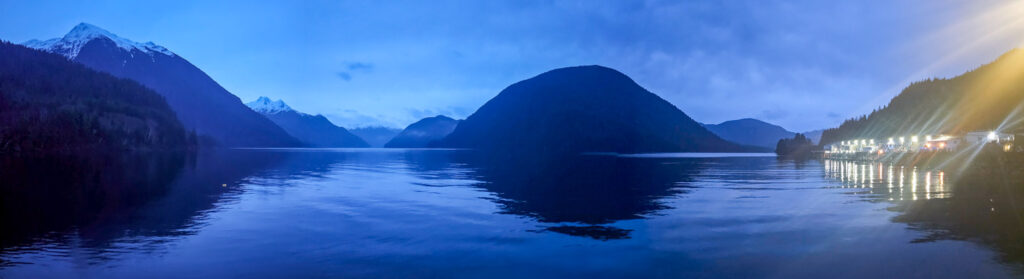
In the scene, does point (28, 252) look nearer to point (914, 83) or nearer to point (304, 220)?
point (304, 220)

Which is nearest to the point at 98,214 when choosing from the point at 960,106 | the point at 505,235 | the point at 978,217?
the point at 505,235

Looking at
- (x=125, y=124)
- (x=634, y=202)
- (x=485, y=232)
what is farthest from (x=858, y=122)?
(x=125, y=124)

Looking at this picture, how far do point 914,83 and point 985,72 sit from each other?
40613 mm

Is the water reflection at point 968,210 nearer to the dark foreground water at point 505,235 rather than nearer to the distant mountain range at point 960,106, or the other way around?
the dark foreground water at point 505,235

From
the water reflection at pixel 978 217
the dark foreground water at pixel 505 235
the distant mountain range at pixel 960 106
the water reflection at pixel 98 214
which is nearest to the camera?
the dark foreground water at pixel 505 235

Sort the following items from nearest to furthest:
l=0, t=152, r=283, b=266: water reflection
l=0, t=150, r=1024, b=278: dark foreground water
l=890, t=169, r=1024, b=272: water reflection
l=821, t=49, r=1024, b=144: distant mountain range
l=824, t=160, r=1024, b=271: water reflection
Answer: l=0, t=150, r=1024, b=278: dark foreground water < l=0, t=152, r=283, b=266: water reflection < l=890, t=169, r=1024, b=272: water reflection < l=824, t=160, r=1024, b=271: water reflection < l=821, t=49, r=1024, b=144: distant mountain range

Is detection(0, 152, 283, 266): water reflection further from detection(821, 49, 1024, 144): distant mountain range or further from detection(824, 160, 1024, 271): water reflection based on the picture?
detection(821, 49, 1024, 144): distant mountain range

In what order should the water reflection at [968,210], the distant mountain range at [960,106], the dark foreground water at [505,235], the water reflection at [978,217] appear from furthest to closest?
the distant mountain range at [960,106] < the water reflection at [968,210] < the water reflection at [978,217] < the dark foreground water at [505,235]

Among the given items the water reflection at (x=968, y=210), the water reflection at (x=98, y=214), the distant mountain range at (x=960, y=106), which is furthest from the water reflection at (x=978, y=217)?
the distant mountain range at (x=960, y=106)

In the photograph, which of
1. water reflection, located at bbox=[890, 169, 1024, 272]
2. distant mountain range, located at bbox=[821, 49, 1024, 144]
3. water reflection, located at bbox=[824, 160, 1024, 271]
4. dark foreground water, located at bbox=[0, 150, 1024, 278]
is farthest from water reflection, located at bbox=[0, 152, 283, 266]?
distant mountain range, located at bbox=[821, 49, 1024, 144]

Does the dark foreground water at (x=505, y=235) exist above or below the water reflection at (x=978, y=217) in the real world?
below

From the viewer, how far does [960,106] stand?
14162 cm

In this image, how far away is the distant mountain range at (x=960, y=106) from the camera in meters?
115

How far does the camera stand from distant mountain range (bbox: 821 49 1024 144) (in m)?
115
